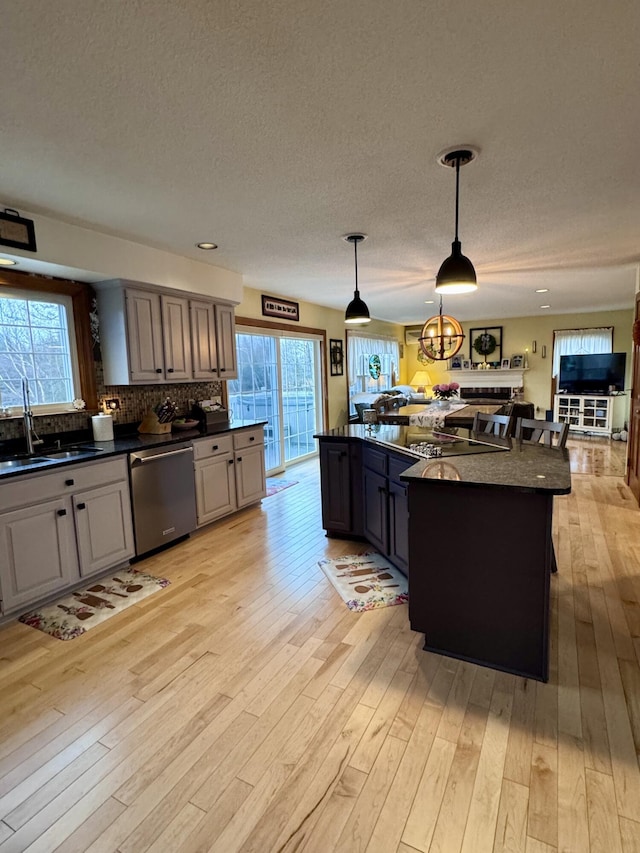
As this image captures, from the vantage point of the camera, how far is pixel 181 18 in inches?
52.2

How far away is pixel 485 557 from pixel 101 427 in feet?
9.69

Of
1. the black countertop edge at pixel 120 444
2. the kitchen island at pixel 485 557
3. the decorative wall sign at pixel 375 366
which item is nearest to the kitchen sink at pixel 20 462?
the black countertop edge at pixel 120 444

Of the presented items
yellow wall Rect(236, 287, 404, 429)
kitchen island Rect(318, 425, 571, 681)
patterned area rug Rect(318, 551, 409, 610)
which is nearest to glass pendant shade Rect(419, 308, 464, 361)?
yellow wall Rect(236, 287, 404, 429)

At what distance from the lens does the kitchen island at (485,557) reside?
A: 1.93m

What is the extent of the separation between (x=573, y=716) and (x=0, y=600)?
2932 millimetres

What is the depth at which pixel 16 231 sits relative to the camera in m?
2.76

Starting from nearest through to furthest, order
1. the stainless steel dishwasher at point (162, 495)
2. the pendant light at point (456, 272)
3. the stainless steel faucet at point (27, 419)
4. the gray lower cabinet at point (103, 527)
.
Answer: the pendant light at point (456, 272)
the gray lower cabinet at point (103, 527)
the stainless steel faucet at point (27, 419)
the stainless steel dishwasher at point (162, 495)

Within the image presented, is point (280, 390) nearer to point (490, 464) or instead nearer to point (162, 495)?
point (162, 495)

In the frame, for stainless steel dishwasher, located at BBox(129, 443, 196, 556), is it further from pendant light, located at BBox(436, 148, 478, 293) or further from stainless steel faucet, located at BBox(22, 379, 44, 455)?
pendant light, located at BBox(436, 148, 478, 293)

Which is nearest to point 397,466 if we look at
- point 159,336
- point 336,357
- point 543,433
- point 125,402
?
point 543,433

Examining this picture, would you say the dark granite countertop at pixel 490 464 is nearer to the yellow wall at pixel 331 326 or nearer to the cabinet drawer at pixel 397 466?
the cabinet drawer at pixel 397 466

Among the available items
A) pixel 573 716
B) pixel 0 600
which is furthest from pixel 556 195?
pixel 0 600

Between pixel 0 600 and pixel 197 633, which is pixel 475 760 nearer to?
pixel 197 633

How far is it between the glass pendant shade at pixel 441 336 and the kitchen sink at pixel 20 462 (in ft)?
14.0
